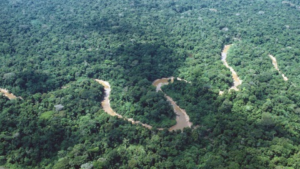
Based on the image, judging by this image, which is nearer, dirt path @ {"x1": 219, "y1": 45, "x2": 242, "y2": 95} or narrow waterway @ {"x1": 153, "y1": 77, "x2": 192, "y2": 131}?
narrow waterway @ {"x1": 153, "y1": 77, "x2": 192, "y2": 131}

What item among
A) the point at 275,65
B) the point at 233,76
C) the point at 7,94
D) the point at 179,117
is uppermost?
the point at 275,65

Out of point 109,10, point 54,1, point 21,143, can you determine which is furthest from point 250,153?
point 54,1

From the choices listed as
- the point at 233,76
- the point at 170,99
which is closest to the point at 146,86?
the point at 170,99

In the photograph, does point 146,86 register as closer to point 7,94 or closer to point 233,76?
point 233,76

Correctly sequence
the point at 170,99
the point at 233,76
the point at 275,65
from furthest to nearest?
the point at 275,65
the point at 233,76
the point at 170,99

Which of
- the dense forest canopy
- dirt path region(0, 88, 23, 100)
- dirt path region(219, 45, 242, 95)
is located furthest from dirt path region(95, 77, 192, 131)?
dirt path region(0, 88, 23, 100)

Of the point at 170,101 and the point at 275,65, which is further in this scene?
the point at 275,65

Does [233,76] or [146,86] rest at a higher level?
[146,86]

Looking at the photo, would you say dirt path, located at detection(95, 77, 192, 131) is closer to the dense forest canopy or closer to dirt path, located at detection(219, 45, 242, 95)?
the dense forest canopy

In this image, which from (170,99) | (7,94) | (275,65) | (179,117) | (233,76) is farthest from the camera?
(275,65)
